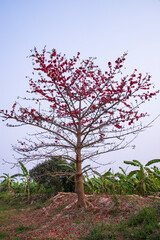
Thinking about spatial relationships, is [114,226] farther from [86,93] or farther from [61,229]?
[86,93]

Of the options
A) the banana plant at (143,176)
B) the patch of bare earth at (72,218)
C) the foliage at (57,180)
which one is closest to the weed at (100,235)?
the patch of bare earth at (72,218)

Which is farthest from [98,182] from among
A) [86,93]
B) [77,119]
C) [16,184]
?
[16,184]

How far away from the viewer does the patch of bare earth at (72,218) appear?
4822 mm

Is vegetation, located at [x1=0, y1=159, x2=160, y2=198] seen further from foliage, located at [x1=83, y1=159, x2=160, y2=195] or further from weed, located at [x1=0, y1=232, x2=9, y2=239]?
weed, located at [x1=0, y1=232, x2=9, y2=239]

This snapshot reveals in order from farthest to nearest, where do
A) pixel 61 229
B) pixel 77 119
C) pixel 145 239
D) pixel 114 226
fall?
pixel 77 119 → pixel 61 229 → pixel 114 226 → pixel 145 239

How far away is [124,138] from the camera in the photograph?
19.9 feet

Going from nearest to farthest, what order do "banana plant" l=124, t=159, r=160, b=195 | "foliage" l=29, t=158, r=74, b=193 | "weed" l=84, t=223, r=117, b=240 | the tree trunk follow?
"weed" l=84, t=223, r=117, b=240
the tree trunk
"banana plant" l=124, t=159, r=160, b=195
"foliage" l=29, t=158, r=74, b=193

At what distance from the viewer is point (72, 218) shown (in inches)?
227

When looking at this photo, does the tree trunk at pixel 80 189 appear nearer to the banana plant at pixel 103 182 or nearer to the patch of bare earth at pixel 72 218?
the patch of bare earth at pixel 72 218

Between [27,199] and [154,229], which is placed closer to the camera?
[154,229]

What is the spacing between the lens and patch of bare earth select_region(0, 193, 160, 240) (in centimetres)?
482

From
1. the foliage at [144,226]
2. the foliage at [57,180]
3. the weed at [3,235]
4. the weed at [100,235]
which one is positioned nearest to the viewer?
the foliage at [144,226]

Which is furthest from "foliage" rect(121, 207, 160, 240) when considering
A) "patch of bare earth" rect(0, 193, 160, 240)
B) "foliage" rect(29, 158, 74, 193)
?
"foliage" rect(29, 158, 74, 193)

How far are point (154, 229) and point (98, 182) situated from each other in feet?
16.3
